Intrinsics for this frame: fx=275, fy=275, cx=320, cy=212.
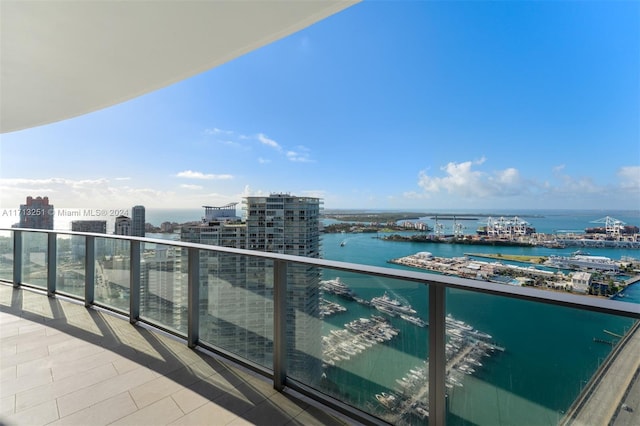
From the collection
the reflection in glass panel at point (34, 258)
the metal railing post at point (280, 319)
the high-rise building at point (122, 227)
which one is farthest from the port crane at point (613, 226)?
the reflection in glass panel at point (34, 258)

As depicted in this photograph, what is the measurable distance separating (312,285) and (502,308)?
1.29 meters

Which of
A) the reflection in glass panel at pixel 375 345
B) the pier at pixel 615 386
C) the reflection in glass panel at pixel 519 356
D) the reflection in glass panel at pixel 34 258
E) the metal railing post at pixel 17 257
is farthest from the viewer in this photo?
the metal railing post at pixel 17 257

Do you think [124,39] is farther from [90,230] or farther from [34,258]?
[34,258]

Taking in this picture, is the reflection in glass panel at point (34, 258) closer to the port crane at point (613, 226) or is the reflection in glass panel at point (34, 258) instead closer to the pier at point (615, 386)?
the pier at point (615, 386)

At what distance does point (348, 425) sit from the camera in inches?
73.9

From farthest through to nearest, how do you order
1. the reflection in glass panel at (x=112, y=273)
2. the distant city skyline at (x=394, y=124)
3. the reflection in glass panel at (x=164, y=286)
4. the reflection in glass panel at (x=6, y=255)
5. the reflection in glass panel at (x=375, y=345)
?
1. the distant city skyline at (x=394, y=124)
2. the reflection in glass panel at (x=6, y=255)
3. the reflection in glass panel at (x=112, y=273)
4. the reflection in glass panel at (x=164, y=286)
5. the reflection in glass panel at (x=375, y=345)

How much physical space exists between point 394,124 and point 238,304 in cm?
1818

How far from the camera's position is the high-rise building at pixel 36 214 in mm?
5199

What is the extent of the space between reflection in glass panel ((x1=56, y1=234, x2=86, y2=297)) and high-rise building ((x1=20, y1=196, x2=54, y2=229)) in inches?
45.1

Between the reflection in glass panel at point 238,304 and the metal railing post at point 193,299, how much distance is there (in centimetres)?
5

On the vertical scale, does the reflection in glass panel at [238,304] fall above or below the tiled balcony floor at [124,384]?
above

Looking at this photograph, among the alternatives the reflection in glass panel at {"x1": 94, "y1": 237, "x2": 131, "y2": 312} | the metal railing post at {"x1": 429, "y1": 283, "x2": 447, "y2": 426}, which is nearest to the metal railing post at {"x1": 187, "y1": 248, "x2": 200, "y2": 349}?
the reflection in glass panel at {"x1": 94, "y1": 237, "x2": 131, "y2": 312}

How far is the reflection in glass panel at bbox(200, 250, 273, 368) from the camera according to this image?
2.44 metres

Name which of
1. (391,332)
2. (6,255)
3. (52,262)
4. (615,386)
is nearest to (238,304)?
(391,332)
